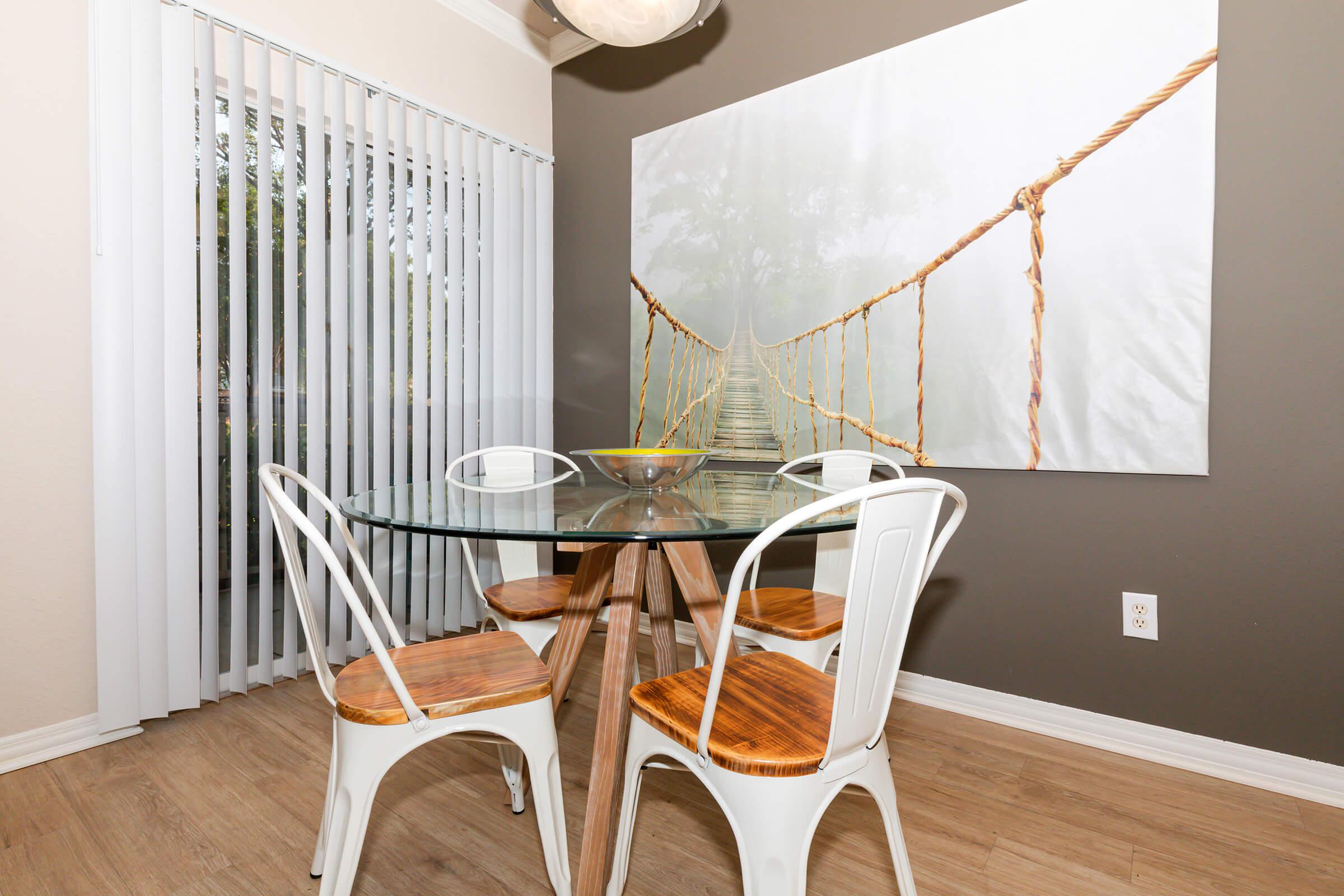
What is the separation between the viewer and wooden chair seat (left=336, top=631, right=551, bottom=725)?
1159 millimetres

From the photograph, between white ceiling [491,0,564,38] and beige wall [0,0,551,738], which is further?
white ceiling [491,0,564,38]

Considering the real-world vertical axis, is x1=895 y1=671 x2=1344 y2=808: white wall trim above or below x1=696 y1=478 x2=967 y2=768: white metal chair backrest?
below

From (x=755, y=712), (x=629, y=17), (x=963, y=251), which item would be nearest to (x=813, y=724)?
(x=755, y=712)

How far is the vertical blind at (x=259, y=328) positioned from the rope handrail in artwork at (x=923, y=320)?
1.32 metres

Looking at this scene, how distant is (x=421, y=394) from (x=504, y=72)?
1589 millimetres

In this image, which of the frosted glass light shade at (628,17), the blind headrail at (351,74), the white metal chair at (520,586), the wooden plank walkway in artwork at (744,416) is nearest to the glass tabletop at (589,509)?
the white metal chair at (520,586)

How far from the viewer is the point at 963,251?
86.6 inches

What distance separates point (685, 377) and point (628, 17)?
1346 millimetres

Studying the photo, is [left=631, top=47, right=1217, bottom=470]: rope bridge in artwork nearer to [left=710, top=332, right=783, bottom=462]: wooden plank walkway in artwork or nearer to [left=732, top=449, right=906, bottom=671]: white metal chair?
[left=710, top=332, right=783, bottom=462]: wooden plank walkway in artwork

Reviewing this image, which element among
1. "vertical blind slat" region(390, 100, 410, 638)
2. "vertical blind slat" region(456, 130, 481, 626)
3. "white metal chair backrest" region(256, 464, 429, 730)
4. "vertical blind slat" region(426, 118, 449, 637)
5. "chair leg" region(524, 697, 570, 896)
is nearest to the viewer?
"white metal chair backrest" region(256, 464, 429, 730)

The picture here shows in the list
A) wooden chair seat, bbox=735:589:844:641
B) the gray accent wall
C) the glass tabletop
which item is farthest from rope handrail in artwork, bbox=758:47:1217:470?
wooden chair seat, bbox=735:589:844:641

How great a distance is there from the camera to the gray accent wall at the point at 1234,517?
1.71 meters

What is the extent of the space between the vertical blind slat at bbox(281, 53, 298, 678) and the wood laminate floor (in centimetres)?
43

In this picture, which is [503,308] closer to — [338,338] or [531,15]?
[338,338]
